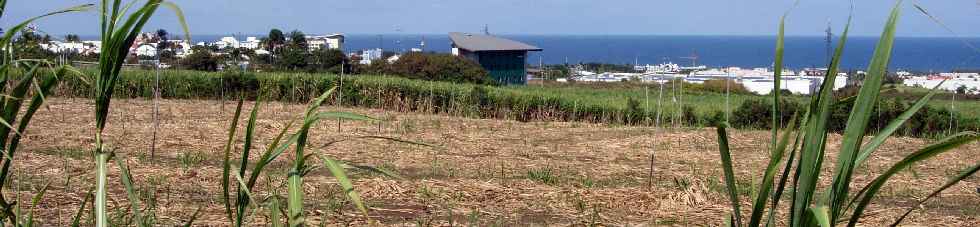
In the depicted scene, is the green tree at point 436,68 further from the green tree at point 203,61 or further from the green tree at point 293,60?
the green tree at point 203,61

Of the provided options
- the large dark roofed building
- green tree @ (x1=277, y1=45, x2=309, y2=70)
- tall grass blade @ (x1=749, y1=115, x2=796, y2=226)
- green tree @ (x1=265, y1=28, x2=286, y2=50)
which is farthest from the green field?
the large dark roofed building

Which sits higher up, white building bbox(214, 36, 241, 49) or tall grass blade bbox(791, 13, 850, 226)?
white building bbox(214, 36, 241, 49)

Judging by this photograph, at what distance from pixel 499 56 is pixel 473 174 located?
99.7 feet

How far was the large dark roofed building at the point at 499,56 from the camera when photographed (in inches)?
1416

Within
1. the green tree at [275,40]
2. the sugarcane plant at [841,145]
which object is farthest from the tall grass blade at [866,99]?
the green tree at [275,40]

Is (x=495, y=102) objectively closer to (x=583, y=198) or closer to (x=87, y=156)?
(x=87, y=156)

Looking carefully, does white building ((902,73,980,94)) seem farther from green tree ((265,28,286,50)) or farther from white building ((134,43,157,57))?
green tree ((265,28,286,50))

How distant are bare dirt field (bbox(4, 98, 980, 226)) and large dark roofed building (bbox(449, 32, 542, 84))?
927 inches

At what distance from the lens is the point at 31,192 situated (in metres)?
4.79

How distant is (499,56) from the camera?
122 ft

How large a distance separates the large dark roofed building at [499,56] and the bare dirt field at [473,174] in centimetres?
2354

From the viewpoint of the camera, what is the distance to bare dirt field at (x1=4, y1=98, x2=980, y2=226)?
15.4ft

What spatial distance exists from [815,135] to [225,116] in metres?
11.7

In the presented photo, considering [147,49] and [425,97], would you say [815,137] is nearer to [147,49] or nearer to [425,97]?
[147,49]
